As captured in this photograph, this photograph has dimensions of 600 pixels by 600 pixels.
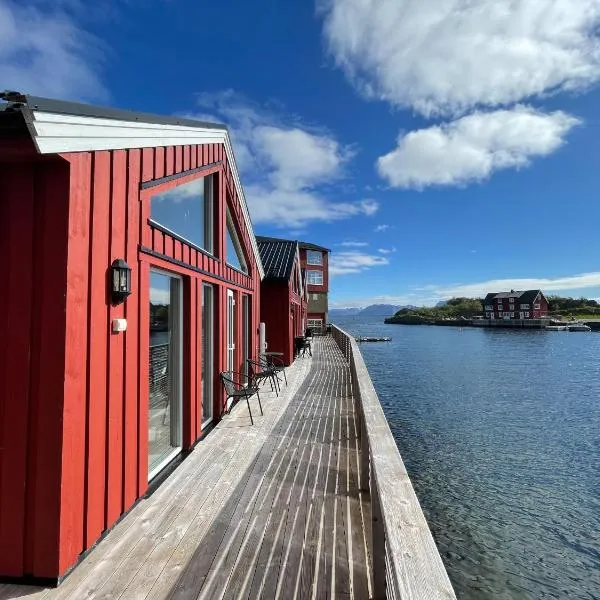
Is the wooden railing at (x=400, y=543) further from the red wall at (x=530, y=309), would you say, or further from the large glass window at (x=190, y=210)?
the red wall at (x=530, y=309)

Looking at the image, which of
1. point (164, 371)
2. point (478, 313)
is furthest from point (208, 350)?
point (478, 313)

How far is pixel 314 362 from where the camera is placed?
13.3 m

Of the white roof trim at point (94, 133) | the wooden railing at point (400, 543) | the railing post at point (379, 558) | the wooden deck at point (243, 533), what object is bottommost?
the wooden deck at point (243, 533)

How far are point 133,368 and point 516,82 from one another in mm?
13085

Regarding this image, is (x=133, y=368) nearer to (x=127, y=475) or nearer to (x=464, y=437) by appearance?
(x=127, y=475)

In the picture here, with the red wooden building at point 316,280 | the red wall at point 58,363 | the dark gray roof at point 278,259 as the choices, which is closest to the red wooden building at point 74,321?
the red wall at point 58,363

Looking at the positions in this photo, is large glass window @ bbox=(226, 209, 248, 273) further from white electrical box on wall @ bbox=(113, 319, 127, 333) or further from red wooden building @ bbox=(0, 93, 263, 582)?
white electrical box on wall @ bbox=(113, 319, 127, 333)

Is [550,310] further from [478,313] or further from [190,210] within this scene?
[190,210]

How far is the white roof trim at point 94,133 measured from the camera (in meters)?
1.98

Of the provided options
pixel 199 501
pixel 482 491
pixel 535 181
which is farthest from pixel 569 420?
pixel 535 181

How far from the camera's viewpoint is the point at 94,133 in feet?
7.91

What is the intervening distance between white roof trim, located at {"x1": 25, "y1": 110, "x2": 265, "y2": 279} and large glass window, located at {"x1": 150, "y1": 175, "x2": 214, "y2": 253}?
56cm

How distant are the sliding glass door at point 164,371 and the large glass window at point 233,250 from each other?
255 centimetres

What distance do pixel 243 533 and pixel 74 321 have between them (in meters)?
1.91
